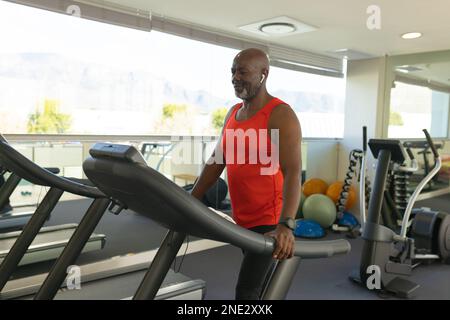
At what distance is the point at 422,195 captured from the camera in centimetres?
569

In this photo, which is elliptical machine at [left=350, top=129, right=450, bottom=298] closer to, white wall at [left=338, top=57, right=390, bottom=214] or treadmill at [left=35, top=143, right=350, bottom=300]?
treadmill at [left=35, top=143, right=350, bottom=300]

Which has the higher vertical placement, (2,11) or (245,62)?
(2,11)

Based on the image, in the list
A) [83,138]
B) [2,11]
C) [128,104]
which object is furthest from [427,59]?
[2,11]

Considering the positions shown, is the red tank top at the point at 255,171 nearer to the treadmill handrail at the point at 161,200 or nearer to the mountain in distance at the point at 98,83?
the treadmill handrail at the point at 161,200

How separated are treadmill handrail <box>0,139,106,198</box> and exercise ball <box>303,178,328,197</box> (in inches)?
159

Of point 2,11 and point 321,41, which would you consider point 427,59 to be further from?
point 2,11

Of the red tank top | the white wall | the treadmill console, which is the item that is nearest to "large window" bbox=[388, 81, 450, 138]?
the white wall

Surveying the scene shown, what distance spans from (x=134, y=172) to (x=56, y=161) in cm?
302

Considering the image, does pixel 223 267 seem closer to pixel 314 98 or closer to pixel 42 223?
pixel 42 223

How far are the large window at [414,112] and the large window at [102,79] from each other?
2.49 metres

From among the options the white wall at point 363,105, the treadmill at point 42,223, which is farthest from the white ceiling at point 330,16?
the treadmill at point 42,223

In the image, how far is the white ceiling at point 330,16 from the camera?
3.25 metres

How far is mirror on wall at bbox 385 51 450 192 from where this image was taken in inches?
205
